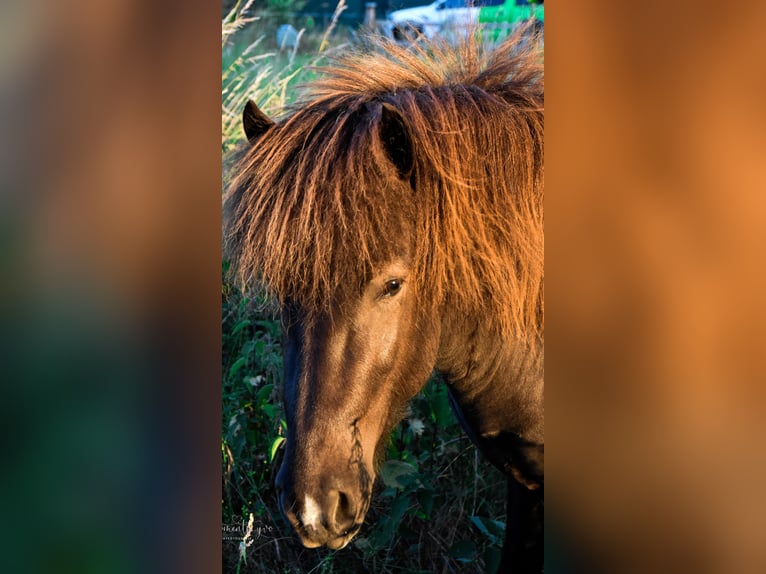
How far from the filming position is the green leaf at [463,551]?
1.77 m

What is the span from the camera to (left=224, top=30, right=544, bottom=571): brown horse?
1.65 meters

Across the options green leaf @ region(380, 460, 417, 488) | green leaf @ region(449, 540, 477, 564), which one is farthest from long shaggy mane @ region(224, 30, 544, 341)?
green leaf @ region(449, 540, 477, 564)

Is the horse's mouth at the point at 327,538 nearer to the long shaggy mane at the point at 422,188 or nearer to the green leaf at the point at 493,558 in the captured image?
the green leaf at the point at 493,558

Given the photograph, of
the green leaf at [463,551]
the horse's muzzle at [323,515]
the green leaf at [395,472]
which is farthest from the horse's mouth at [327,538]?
the green leaf at [463,551]

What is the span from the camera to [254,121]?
1790 millimetres

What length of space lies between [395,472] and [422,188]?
65cm

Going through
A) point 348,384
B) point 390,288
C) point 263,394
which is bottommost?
point 263,394
